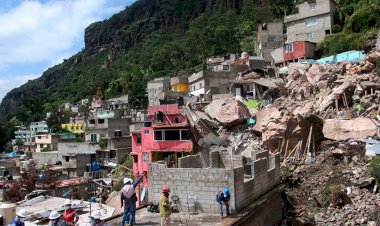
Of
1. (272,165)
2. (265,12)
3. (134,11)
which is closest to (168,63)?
(265,12)

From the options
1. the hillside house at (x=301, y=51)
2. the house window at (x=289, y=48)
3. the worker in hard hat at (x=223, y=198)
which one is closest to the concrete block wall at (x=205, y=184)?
the worker in hard hat at (x=223, y=198)

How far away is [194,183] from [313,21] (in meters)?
38.0

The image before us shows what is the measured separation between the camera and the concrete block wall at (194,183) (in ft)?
34.8

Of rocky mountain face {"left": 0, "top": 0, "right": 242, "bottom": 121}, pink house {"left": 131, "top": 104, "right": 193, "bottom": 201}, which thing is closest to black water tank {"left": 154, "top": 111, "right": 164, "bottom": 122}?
pink house {"left": 131, "top": 104, "right": 193, "bottom": 201}

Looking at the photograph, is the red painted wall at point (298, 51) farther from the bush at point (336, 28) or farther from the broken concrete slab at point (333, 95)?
the broken concrete slab at point (333, 95)

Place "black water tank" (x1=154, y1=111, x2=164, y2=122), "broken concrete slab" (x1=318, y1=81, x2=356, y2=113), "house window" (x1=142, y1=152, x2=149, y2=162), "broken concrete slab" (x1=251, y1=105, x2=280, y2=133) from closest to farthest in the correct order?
1. "broken concrete slab" (x1=251, y1=105, x2=280, y2=133)
2. "broken concrete slab" (x1=318, y1=81, x2=356, y2=113)
3. "black water tank" (x1=154, y1=111, x2=164, y2=122)
4. "house window" (x1=142, y1=152, x2=149, y2=162)

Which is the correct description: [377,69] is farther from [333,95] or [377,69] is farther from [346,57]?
[346,57]

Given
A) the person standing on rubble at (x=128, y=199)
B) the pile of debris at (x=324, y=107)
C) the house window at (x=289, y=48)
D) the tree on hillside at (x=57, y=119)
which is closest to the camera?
the person standing on rubble at (x=128, y=199)

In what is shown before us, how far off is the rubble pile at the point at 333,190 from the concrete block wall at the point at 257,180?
2544mm

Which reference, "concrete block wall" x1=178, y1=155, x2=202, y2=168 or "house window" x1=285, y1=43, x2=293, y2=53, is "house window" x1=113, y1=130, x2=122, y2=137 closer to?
"house window" x1=285, y1=43, x2=293, y2=53

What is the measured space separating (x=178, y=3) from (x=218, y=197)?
133 m

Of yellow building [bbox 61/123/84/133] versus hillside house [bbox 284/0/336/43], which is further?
yellow building [bbox 61/123/84/133]

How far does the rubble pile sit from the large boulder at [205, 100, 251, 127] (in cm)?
810

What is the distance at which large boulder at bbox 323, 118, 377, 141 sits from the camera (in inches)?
809
